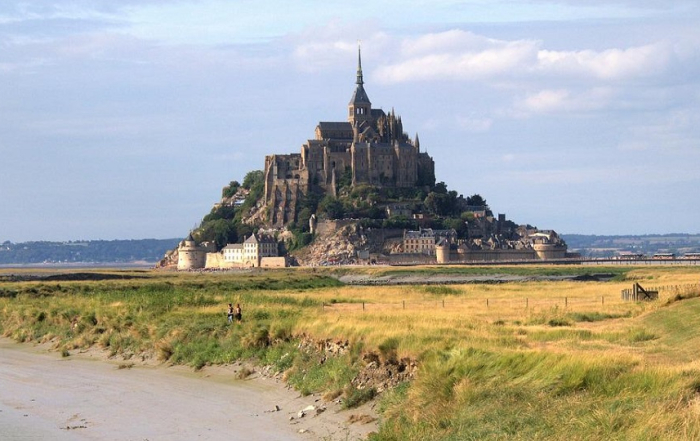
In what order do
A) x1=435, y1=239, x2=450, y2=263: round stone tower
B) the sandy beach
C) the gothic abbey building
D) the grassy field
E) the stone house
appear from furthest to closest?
the gothic abbey building, the stone house, x1=435, y1=239, x2=450, y2=263: round stone tower, the sandy beach, the grassy field

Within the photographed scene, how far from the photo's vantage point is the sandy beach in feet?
72.4

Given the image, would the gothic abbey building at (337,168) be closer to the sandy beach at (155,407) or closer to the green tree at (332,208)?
the green tree at (332,208)

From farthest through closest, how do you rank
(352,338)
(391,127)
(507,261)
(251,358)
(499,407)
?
(391,127) → (507,261) → (251,358) → (352,338) → (499,407)

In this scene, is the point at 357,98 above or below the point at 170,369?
above

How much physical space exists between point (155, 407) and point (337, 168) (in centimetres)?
15499

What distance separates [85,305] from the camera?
151ft

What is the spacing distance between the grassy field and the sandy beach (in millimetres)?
734

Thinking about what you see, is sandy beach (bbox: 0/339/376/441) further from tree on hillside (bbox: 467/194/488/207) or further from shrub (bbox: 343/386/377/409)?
tree on hillside (bbox: 467/194/488/207)

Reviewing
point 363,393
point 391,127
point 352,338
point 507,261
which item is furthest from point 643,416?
point 391,127

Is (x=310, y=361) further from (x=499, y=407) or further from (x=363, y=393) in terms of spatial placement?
(x=499, y=407)

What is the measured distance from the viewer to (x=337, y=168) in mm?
179875

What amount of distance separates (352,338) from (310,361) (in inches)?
57.0

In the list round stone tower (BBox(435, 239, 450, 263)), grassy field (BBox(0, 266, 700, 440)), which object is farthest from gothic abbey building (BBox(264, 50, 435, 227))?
grassy field (BBox(0, 266, 700, 440))

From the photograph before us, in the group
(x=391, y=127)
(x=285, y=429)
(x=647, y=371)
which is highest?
(x=391, y=127)
